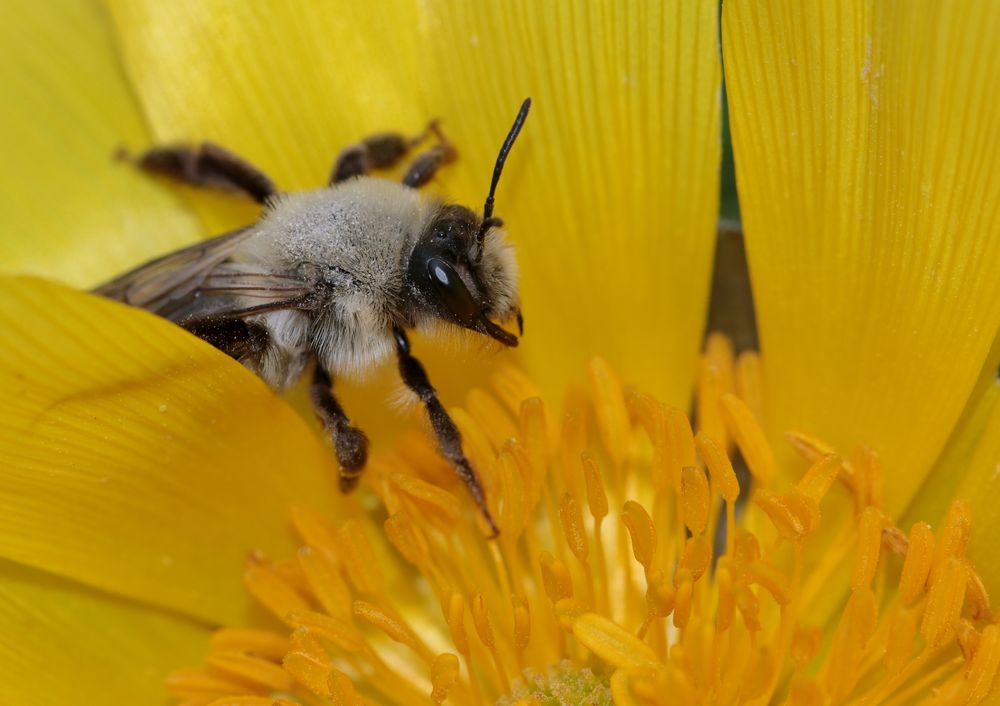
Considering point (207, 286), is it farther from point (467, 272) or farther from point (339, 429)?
point (467, 272)

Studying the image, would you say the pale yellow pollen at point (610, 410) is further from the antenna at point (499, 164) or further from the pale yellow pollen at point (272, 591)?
the pale yellow pollen at point (272, 591)

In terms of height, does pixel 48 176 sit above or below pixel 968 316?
above

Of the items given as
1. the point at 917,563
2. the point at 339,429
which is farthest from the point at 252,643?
the point at 917,563

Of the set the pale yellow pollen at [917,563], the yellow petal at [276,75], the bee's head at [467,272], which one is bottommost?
the pale yellow pollen at [917,563]

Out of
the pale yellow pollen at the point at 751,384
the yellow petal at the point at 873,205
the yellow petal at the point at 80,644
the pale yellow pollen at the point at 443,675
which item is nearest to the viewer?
the yellow petal at the point at 873,205

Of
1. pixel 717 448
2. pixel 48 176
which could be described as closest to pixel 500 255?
pixel 717 448

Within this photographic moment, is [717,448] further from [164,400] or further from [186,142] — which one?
[186,142]

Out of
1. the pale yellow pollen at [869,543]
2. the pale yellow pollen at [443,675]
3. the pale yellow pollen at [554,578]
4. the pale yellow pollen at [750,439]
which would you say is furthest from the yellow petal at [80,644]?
the pale yellow pollen at [869,543]
